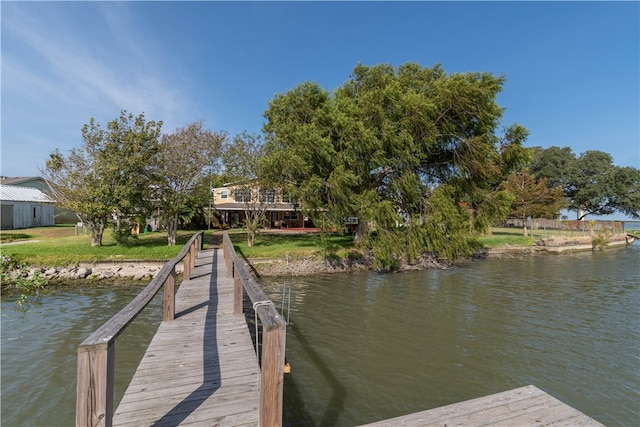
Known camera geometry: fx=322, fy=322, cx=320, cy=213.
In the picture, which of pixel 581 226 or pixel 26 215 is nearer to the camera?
pixel 26 215

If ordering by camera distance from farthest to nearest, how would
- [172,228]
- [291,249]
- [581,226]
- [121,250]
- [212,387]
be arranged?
1. [581,226]
2. [172,228]
3. [291,249]
4. [121,250]
5. [212,387]

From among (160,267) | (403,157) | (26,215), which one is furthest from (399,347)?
(26,215)

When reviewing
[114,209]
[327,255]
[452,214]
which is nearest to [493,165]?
[452,214]

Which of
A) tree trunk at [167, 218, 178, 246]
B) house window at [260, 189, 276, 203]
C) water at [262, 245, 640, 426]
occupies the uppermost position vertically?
house window at [260, 189, 276, 203]

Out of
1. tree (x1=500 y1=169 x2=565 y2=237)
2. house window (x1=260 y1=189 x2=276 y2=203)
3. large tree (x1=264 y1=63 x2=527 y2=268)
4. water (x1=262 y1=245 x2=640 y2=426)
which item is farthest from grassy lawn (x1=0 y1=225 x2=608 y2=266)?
tree (x1=500 y1=169 x2=565 y2=237)

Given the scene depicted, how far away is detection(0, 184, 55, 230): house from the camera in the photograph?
24.1 meters

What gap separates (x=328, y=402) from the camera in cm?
516

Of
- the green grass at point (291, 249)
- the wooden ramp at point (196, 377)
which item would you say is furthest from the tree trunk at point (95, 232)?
the wooden ramp at point (196, 377)

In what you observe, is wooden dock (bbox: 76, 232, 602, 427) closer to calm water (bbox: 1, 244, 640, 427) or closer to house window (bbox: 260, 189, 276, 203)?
calm water (bbox: 1, 244, 640, 427)

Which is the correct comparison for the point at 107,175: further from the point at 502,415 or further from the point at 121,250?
the point at 502,415

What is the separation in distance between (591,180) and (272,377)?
60.8 meters

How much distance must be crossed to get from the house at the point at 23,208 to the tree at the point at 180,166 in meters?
11.7

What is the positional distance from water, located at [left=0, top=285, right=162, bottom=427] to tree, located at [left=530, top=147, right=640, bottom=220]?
185 ft

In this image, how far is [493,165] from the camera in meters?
16.5
